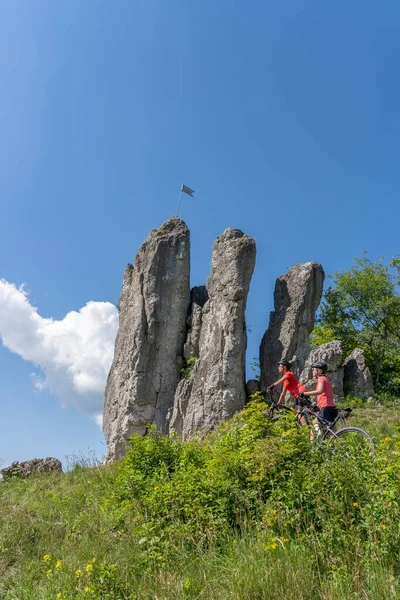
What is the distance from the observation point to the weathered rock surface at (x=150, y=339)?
23344 mm

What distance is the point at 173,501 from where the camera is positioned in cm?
743

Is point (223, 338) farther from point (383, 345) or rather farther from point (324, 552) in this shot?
point (383, 345)

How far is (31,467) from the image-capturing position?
70.3 ft

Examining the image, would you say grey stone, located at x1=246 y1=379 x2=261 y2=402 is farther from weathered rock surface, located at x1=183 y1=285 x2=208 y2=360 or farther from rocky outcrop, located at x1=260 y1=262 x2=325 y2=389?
weathered rock surface, located at x1=183 y1=285 x2=208 y2=360

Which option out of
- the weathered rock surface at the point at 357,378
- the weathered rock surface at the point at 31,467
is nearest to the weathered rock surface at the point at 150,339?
the weathered rock surface at the point at 31,467

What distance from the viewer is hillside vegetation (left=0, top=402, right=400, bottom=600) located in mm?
5004

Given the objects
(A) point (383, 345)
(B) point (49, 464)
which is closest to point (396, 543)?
(B) point (49, 464)

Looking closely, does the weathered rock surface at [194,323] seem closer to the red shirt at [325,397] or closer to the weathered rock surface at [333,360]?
the weathered rock surface at [333,360]

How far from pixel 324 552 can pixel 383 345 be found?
33.0m

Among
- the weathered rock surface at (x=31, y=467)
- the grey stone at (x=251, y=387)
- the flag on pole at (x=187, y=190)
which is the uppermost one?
the flag on pole at (x=187, y=190)

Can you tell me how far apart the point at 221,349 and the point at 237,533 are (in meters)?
15.5

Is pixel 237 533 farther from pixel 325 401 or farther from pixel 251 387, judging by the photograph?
pixel 251 387

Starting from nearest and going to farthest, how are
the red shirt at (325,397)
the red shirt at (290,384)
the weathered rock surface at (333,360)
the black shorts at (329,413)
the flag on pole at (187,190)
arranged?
the black shorts at (329,413), the red shirt at (325,397), the red shirt at (290,384), the weathered rock surface at (333,360), the flag on pole at (187,190)

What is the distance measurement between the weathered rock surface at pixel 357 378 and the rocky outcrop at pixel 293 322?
10.7 ft
